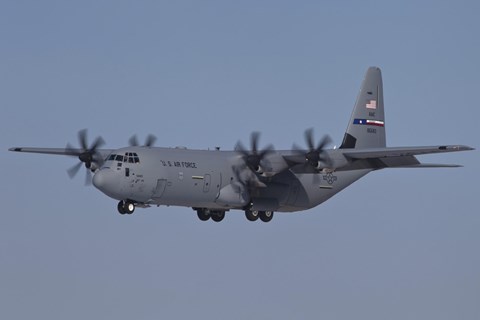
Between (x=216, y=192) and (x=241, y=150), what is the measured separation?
3.38 metres

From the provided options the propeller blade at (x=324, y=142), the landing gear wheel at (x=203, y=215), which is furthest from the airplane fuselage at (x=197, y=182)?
the propeller blade at (x=324, y=142)

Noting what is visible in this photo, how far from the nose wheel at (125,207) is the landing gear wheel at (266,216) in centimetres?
699

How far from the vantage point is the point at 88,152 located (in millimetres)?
50625

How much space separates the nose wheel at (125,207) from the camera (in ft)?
151

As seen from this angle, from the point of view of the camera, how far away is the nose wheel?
46031 millimetres

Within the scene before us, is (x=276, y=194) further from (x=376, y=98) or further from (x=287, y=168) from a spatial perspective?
(x=376, y=98)

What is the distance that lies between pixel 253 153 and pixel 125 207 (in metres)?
7.30

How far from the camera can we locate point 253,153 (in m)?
50.4

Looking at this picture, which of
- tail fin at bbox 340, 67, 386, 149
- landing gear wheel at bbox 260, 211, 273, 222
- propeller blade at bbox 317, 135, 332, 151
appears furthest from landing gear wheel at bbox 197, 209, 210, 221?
tail fin at bbox 340, 67, 386, 149

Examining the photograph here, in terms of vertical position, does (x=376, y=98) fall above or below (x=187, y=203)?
above


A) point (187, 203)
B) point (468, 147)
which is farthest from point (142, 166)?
point (468, 147)

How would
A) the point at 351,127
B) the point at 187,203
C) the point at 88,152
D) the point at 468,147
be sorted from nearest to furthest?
the point at 468,147 < the point at 187,203 < the point at 88,152 < the point at 351,127

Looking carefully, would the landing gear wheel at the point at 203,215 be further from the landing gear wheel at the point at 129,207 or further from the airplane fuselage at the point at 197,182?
the landing gear wheel at the point at 129,207

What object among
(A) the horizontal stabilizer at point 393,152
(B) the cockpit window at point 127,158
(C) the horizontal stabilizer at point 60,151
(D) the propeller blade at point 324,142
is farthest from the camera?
(C) the horizontal stabilizer at point 60,151
